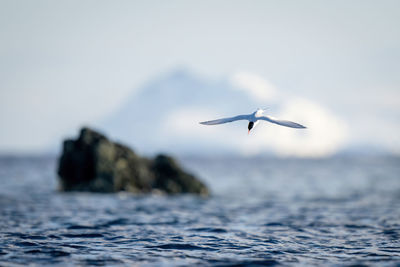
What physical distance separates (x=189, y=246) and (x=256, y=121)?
5.63 metres

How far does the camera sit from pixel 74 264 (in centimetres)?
1370

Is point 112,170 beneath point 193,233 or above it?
above

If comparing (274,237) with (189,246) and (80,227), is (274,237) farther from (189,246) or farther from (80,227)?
(80,227)

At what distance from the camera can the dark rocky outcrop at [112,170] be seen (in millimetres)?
36000

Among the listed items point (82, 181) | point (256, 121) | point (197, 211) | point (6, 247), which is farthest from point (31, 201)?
point (256, 121)

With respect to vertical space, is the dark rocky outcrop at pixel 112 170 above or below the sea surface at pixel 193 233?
above

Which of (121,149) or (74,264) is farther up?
(121,149)

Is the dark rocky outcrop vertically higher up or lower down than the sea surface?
higher up

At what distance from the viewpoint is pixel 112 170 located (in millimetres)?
35781

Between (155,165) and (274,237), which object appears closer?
(274,237)

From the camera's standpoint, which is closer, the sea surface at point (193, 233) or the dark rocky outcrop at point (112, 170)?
the sea surface at point (193, 233)

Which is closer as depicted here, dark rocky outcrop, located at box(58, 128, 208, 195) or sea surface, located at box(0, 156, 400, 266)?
sea surface, located at box(0, 156, 400, 266)

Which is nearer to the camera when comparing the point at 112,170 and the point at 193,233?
the point at 193,233

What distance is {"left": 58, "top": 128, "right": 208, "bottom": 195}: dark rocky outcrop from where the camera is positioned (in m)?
36.0
